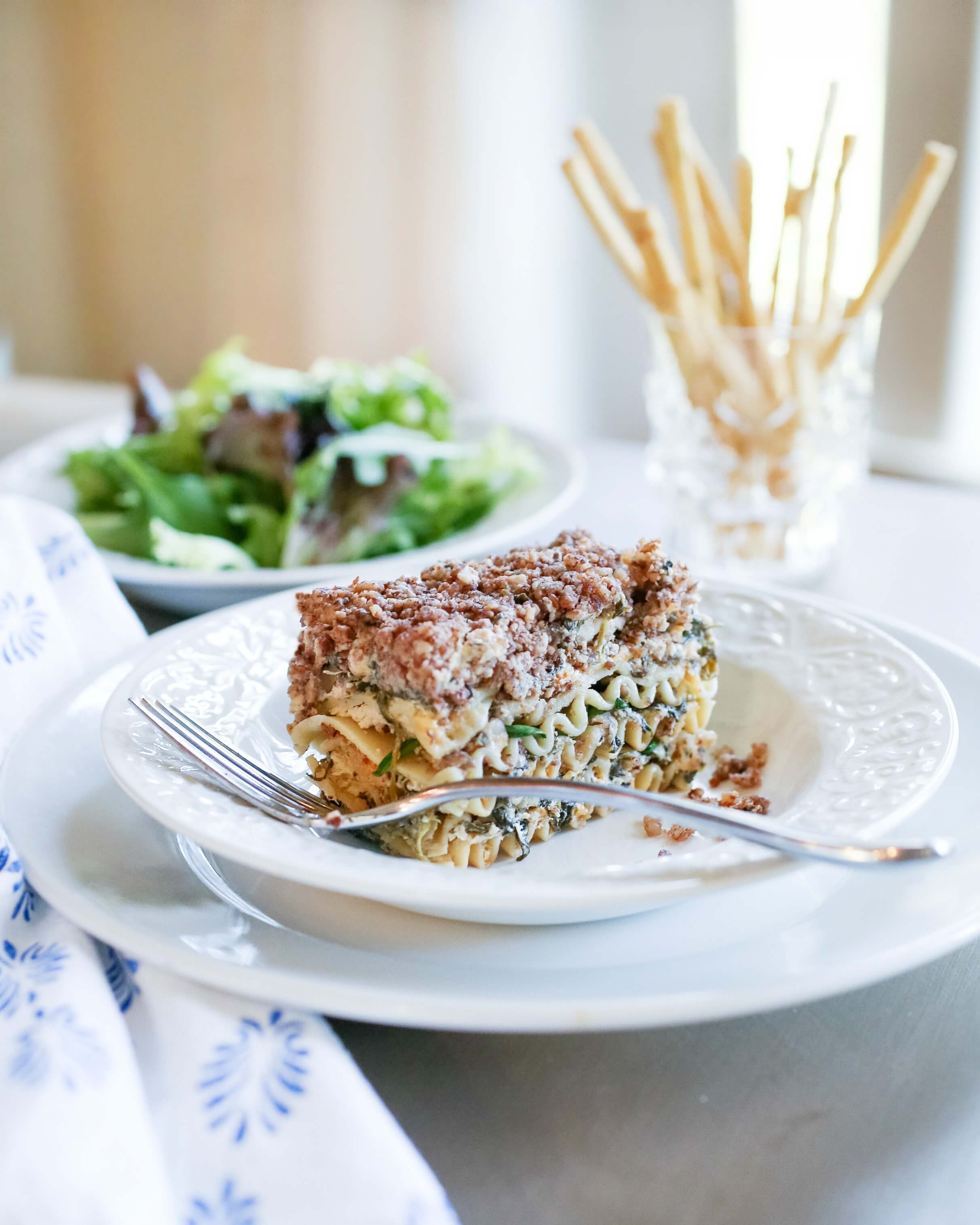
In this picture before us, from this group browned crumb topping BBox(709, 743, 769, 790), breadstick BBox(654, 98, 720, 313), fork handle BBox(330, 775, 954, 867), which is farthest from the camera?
breadstick BBox(654, 98, 720, 313)

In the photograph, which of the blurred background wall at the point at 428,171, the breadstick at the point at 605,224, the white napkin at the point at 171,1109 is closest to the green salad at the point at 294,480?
the breadstick at the point at 605,224

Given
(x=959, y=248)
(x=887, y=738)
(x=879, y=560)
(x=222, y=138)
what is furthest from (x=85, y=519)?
(x=222, y=138)

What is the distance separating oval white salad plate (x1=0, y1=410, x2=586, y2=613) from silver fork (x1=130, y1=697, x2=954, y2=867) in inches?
13.3

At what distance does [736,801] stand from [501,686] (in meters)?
0.32

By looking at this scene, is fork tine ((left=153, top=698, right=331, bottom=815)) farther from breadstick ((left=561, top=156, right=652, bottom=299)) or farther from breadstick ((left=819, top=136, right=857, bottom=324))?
breadstick ((left=819, top=136, right=857, bottom=324))

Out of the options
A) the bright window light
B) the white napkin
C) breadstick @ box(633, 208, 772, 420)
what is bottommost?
the white napkin

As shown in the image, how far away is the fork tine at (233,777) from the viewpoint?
1.03 meters

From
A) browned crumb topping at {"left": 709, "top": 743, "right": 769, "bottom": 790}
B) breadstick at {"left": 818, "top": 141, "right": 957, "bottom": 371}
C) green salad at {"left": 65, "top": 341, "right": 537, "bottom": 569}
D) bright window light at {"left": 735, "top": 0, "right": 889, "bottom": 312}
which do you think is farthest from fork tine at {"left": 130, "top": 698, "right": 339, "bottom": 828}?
bright window light at {"left": 735, "top": 0, "right": 889, "bottom": 312}

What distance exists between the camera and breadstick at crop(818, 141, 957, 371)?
74.1 inches

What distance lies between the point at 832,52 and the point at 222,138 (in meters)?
2.84

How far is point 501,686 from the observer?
44.1 inches

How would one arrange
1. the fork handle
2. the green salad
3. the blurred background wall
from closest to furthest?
the fork handle → the green salad → the blurred background wall

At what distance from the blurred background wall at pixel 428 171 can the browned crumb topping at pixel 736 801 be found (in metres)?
3.17

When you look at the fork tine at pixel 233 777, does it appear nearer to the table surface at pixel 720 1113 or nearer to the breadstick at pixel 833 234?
the table surface at pixel 720 1113
